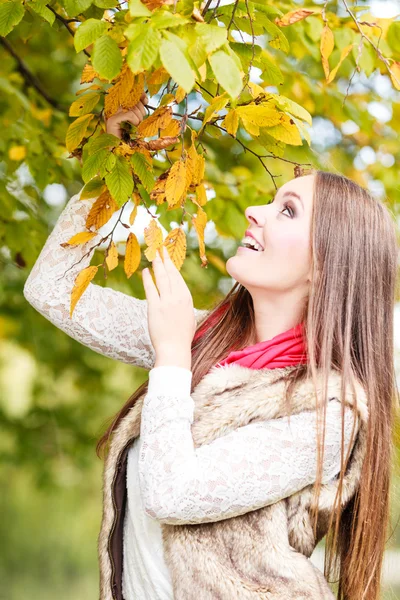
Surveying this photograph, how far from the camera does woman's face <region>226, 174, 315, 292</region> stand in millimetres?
1759

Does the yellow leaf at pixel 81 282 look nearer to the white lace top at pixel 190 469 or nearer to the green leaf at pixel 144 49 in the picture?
the white lace top at pixel 190 469

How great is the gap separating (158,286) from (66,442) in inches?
122

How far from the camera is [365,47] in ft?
9.30

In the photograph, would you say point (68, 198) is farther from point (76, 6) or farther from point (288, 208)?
point (76, 6)

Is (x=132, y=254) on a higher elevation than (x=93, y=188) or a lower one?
lower

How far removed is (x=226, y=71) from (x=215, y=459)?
783mm

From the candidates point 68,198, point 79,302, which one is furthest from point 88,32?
point 68,198

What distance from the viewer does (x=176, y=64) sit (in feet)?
3.39

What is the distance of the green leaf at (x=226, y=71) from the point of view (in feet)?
3.65

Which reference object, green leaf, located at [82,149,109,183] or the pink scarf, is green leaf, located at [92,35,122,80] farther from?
the pink scarf

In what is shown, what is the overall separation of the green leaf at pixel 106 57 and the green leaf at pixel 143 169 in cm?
30

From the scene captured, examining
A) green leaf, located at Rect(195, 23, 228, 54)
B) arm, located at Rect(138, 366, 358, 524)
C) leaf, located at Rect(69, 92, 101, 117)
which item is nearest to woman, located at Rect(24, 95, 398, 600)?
arm, located at Rect(138, 366, 358, 524)

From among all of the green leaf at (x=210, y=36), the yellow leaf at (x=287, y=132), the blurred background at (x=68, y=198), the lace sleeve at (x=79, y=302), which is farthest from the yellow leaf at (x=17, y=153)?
the green leaf at (x=210, y=36)

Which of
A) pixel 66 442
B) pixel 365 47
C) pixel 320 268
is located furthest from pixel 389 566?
pixel 66 442
